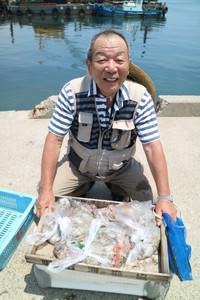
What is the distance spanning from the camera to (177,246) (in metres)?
2.28

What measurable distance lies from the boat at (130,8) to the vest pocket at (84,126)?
124 ft

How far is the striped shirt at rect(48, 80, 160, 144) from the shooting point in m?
2.56

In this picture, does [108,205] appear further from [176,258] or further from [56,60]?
[56,60]

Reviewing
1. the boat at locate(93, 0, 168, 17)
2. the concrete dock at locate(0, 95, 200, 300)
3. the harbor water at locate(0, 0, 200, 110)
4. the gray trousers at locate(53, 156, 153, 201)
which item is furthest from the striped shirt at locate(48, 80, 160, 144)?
the boat at locate(93, 0, 168, 17)

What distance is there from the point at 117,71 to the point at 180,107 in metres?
3.16

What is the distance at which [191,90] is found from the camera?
622 inches

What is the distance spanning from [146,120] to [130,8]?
125 feet

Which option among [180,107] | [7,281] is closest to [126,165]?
[7,281]

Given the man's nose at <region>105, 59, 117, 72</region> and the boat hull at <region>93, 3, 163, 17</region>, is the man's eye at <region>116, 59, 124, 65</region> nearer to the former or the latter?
the man's nose at <region>105, 59, 117, 72</region>

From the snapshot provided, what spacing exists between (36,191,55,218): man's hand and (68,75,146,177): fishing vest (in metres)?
0.44

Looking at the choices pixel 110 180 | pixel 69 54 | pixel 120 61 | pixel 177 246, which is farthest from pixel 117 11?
pixel 177 246

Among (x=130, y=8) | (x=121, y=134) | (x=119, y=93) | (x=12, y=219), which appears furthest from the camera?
(x=130, y=8)

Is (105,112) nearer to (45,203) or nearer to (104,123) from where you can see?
(104,123)

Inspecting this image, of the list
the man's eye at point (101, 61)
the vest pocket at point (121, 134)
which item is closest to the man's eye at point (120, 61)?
the man's eye at point (101, 61)
